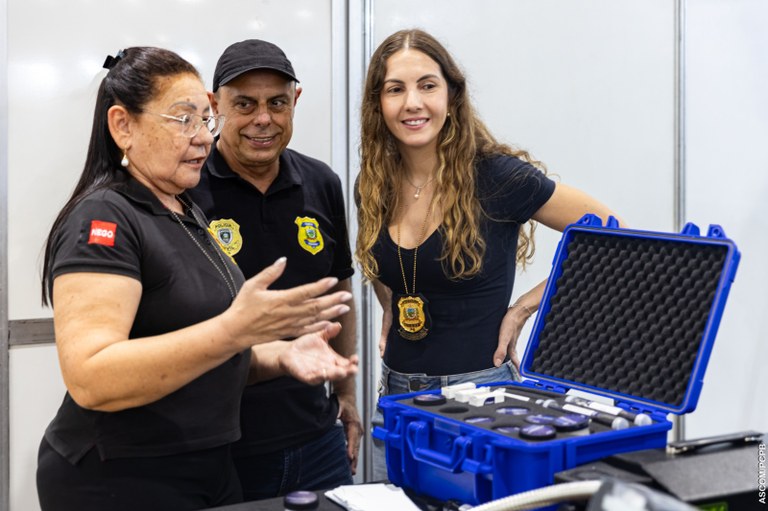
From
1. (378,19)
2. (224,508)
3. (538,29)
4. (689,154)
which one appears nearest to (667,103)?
(689,154)

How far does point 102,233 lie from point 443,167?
2.93ft

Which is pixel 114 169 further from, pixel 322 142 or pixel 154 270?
pixel 322 142

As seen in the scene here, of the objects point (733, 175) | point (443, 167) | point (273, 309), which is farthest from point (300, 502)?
point (733, 175)

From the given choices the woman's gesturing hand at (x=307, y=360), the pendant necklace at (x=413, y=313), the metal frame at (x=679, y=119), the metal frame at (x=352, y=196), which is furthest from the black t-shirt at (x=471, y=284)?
the metal frame at (x=679, y=119)

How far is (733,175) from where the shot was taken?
343 cm

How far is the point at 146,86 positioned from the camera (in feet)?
4.61

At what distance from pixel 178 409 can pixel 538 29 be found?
2188mm

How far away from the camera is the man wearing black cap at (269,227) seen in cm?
178

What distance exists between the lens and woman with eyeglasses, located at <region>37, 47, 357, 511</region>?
1.19 m

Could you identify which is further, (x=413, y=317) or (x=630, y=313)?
(x=413, y=317)

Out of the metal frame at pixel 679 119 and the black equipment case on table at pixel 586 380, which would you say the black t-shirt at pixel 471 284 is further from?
the metal frame at pixel 679 119

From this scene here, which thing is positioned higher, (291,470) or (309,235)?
(309,235)

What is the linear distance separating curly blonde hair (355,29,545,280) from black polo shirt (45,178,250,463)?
59 centimetres

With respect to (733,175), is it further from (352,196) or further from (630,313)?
(630,313)
